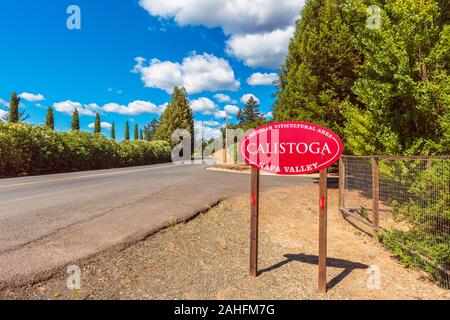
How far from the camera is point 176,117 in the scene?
5506cm

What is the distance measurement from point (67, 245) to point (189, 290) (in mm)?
2340

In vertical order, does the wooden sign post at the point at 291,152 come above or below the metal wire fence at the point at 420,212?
above

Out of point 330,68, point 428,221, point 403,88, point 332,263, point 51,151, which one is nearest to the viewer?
point 428,221

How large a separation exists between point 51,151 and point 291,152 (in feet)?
64.7

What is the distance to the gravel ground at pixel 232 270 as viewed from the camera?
3.38 metres

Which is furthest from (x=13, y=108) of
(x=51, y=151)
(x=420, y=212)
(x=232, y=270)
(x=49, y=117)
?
(x=420, y=212)

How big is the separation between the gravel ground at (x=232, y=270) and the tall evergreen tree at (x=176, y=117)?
158 feet

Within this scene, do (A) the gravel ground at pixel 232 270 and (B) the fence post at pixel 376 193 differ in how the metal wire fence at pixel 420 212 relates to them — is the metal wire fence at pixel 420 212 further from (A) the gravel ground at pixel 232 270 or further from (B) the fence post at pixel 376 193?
(A) the gravel ground at pixel 232 270

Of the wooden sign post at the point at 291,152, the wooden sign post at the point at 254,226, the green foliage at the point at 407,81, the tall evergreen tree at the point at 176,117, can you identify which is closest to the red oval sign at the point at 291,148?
the wooden sign post at the point at 291,152

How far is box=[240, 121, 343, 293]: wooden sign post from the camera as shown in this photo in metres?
3.73

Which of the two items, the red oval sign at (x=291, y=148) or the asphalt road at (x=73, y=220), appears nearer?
the red oval sign at (x=291, y=148)

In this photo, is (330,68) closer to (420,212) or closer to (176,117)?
(420,212)
